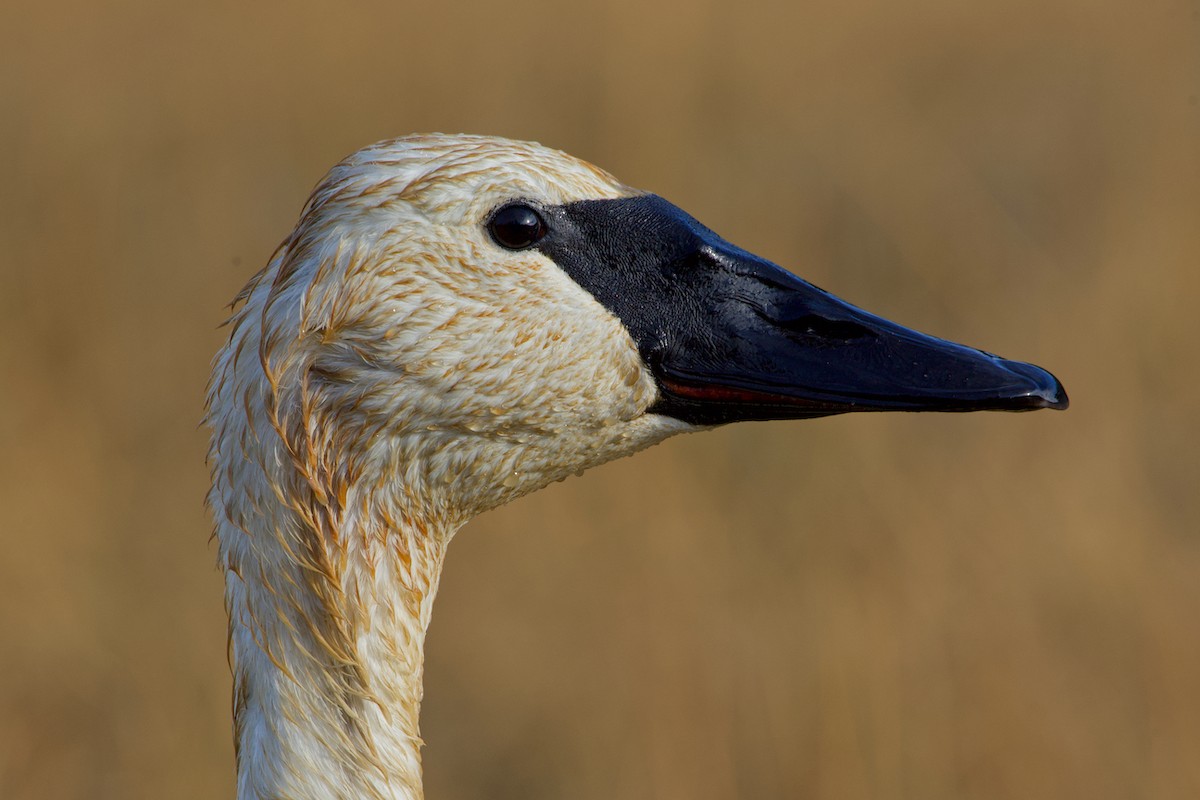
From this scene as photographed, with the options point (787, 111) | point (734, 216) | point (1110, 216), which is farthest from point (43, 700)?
point (1110, 216)

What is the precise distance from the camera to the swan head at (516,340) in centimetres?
257

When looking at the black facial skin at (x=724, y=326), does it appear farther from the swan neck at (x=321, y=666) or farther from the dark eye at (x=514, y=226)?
the swan neck at (x=321, y=666)

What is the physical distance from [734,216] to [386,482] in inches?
203

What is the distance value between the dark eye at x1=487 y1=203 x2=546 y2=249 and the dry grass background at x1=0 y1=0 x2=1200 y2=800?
3.29 metres

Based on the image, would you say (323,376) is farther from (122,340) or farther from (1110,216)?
(1110,216)

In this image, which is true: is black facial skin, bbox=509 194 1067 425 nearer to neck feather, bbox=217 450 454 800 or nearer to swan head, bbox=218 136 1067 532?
swan head, bbox=218 136 1067 532

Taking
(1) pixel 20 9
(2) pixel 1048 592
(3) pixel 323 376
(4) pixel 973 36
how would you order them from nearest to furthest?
(3) pixel 323 376 < (2) pixel 1048 592 < (1) pixel 20 9 < (4) pixel 973 36

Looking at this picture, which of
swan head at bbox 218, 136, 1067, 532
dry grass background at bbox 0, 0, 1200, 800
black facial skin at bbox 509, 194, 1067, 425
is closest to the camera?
swan head at bbox 218, 136, 1067, 532

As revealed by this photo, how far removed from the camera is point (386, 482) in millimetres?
2633

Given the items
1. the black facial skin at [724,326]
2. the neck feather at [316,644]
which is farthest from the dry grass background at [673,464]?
the black facial skin at [724,326]

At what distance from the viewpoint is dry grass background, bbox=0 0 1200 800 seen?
5594 millimetres

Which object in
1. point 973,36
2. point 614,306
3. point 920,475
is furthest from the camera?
point 973,36

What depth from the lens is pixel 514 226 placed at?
8.74 ft

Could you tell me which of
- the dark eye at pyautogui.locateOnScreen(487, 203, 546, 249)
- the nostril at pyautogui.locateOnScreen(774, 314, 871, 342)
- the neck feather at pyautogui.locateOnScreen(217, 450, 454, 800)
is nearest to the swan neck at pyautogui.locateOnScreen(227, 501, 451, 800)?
the neck feather at pyautogui.locateOnScreen(217, 450, 454, 800)
